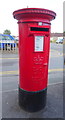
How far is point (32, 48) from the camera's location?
1.96m

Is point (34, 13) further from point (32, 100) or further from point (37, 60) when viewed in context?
point (32, 100)

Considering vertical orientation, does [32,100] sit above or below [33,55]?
below

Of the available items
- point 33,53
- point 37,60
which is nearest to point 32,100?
point 37,60

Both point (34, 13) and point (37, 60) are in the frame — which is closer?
point (34, 13)

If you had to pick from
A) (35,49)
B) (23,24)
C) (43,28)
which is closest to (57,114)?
(35,49)

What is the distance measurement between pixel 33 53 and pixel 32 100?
3.45 ft

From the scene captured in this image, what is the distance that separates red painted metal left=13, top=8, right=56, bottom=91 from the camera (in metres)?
1.83

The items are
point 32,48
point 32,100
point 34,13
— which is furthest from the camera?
point 32,100

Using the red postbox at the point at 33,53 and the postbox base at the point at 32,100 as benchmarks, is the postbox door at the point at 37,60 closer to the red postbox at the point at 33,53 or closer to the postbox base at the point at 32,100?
the red postbox at the point at 33,53

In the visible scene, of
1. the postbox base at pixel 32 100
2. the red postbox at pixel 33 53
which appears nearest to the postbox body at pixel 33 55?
the red postbox at pixel 33 53

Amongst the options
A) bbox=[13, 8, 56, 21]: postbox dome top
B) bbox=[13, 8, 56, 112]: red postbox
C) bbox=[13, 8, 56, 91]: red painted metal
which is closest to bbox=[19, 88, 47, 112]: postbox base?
bbox=[13, 8, 56, 112]: red postbox

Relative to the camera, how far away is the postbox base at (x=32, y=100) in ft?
7.22

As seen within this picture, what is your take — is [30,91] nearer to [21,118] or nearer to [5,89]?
[21,118]

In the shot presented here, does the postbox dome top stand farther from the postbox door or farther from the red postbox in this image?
the postbox door
